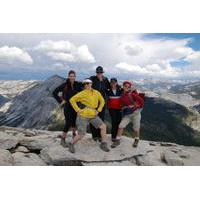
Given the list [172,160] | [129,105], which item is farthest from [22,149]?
[172,160]

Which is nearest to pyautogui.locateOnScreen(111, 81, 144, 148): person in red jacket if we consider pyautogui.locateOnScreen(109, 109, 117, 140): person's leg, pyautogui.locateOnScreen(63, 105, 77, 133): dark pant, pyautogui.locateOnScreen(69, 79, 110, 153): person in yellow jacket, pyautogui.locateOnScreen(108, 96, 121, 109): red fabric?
pyautogui.locateOnScreen(108, 96, 121, 109): red fabric

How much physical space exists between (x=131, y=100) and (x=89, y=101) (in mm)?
→ 1951

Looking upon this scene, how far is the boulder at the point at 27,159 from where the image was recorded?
505 inches

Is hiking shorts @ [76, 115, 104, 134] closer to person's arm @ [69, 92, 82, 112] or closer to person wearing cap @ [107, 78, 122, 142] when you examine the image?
person's arm @ [69, 92, 82, 112]

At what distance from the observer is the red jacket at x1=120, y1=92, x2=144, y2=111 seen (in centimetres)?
1334

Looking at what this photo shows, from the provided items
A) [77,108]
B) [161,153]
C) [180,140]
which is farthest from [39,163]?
[180,140]

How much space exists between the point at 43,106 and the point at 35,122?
1844 centimetres

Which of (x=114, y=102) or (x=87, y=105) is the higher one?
(x=114, y=102)

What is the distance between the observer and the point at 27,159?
1323 centimetres

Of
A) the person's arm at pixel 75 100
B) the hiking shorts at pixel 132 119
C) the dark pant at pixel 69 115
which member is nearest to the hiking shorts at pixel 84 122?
the person's arm at pixel 75 100

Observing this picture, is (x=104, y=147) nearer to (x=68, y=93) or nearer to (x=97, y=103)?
(x=97, y=103)

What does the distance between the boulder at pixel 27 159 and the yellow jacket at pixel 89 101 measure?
288 centimetres

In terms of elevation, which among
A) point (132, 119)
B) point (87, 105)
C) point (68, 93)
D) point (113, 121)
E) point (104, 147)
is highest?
point (68, 93)

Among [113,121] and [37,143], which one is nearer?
[113,121]
